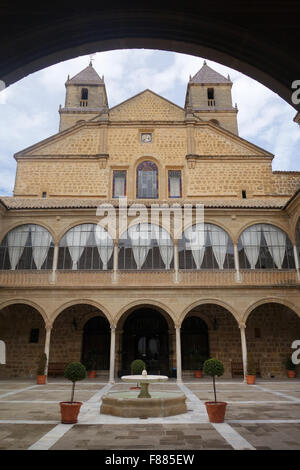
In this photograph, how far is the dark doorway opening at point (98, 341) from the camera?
17.9 m

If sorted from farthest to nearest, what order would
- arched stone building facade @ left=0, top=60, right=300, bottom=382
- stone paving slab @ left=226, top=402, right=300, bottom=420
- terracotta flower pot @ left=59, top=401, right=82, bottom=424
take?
arched stone building facade @ left=0, top=60, right=300, bottom=382
stone paving slab @ left=226, top=402, right=300, bottom=420
terracotta flower pot @ left=59, top=401, right=82, bottom=424

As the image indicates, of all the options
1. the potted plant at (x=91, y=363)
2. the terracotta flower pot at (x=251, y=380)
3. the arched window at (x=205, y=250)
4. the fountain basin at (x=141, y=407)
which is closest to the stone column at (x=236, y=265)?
the arched window at (x=205, y=250)

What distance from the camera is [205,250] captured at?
16.8m

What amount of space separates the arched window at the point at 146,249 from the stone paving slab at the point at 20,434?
1007 centimetres

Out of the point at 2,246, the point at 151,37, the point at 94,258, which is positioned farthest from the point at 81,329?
the point at 151,37

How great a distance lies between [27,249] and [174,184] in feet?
27.5

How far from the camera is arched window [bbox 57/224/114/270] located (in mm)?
16797

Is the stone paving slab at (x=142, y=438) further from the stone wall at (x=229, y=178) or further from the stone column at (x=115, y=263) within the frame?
the stone wall at (x=229, y=178)

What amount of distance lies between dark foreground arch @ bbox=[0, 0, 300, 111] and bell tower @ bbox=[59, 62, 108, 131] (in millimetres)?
30977

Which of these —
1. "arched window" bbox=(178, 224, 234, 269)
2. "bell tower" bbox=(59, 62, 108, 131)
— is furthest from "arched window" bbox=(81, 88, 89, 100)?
"arched window" bbox=(178, 224, 234, 269)

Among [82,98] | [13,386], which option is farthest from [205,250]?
[82,98]

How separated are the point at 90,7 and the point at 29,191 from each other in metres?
17.4

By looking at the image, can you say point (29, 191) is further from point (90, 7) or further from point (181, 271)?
point (90, 7)

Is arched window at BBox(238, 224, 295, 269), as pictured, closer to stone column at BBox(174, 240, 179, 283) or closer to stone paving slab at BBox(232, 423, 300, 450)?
stone column at BBox(174, 240, 179, 283)
